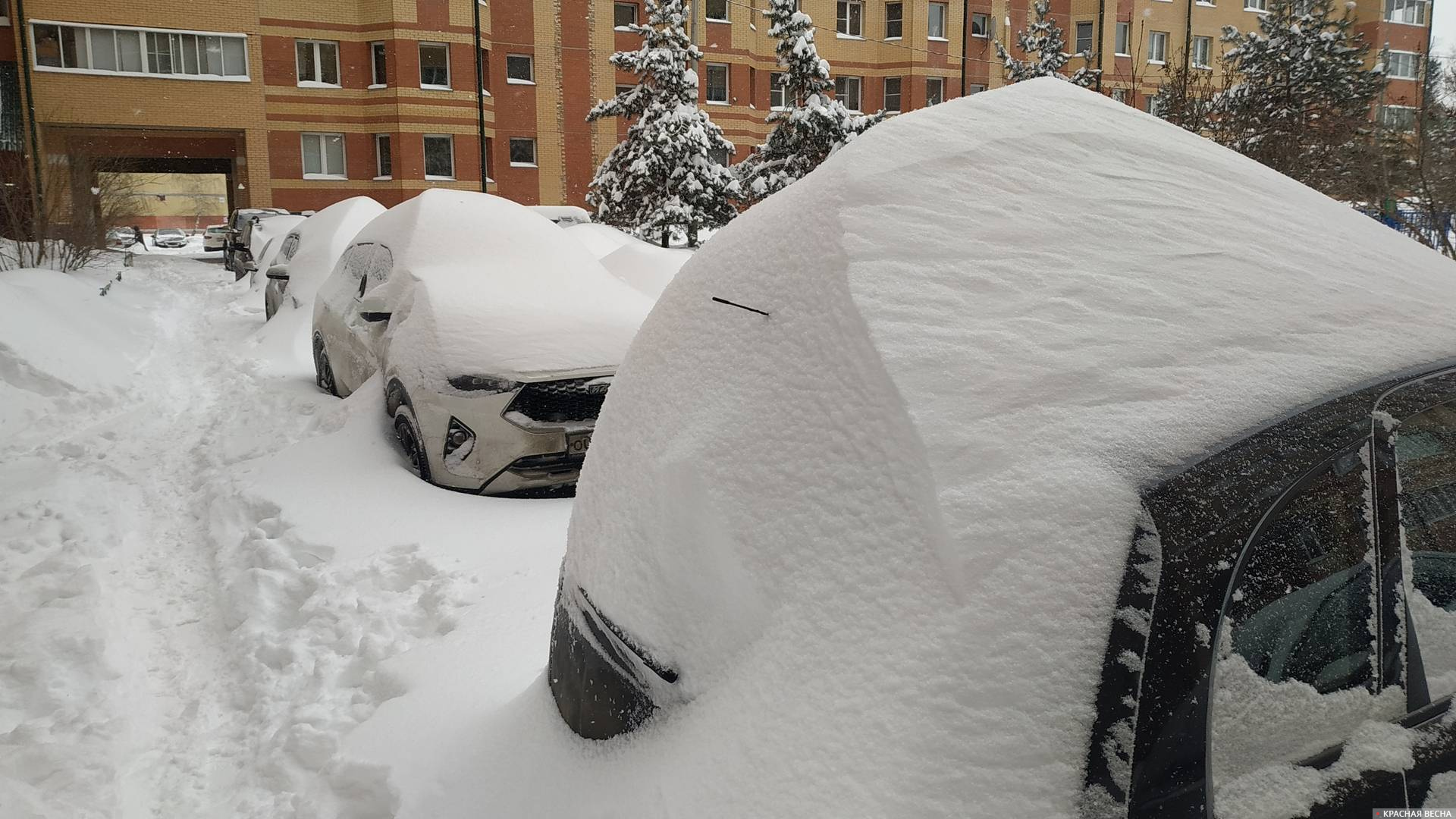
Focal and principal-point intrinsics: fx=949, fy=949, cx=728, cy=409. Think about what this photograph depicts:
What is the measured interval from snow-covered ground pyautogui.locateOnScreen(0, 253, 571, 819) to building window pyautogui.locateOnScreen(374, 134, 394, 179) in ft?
97.7

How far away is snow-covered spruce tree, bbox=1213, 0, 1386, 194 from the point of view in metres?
15.7

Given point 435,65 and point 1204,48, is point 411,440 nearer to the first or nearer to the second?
point 435,65

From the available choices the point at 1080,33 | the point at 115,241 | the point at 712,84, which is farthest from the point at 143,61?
the point at 1080,33

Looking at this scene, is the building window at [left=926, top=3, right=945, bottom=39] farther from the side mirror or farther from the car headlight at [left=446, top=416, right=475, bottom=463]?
the car headlight at [left=446, top=416, right=475, bottom=463]

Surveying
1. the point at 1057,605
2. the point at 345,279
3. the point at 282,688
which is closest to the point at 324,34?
the point at 345,279

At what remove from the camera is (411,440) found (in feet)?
18.7

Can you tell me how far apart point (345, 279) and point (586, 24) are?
30.5 meters

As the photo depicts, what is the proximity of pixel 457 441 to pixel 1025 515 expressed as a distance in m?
4.39

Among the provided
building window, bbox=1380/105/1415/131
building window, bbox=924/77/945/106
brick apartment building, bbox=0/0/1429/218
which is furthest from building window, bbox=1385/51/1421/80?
building window, bbox=1380/105/1415/131

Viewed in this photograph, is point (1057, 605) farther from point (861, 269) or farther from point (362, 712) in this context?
point (362, 712)

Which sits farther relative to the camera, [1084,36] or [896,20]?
[1084,36]

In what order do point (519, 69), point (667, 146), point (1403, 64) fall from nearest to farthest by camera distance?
1. point (667, 146)
2. point (519, 69)
3. point (1403, 64)

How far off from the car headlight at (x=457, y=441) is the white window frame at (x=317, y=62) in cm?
3396

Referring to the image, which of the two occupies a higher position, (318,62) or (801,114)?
(318,62)
